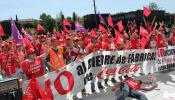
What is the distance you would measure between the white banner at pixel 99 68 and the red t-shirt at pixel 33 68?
15 cm

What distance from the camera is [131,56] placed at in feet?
43.6

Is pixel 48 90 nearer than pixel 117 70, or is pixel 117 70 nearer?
pixel 48 90

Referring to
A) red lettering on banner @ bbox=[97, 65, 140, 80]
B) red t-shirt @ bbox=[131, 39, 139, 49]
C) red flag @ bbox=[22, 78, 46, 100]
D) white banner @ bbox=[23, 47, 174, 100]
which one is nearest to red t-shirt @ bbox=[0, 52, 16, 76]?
white banner @ bbox=[23, 47, 174, 100]

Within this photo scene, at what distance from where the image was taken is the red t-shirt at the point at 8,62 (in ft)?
38.7

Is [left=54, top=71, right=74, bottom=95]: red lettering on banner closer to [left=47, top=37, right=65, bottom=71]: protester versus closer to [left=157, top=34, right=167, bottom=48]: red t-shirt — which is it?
[left=47, top=37, right=65, bottom=71]: protester

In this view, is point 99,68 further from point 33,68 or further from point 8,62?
point 33,68

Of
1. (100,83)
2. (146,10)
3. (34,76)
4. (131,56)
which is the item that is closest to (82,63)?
(100,83)

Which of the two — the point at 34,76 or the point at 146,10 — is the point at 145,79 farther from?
the point at 146,10

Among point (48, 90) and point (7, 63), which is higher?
point (7, 63)

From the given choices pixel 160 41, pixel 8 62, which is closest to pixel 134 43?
pixel 160 41

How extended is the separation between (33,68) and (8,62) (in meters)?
3.54

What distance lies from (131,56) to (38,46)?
3.58 metres

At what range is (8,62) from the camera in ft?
39.5

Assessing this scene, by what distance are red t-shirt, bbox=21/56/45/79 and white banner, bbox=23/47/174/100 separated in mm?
155
